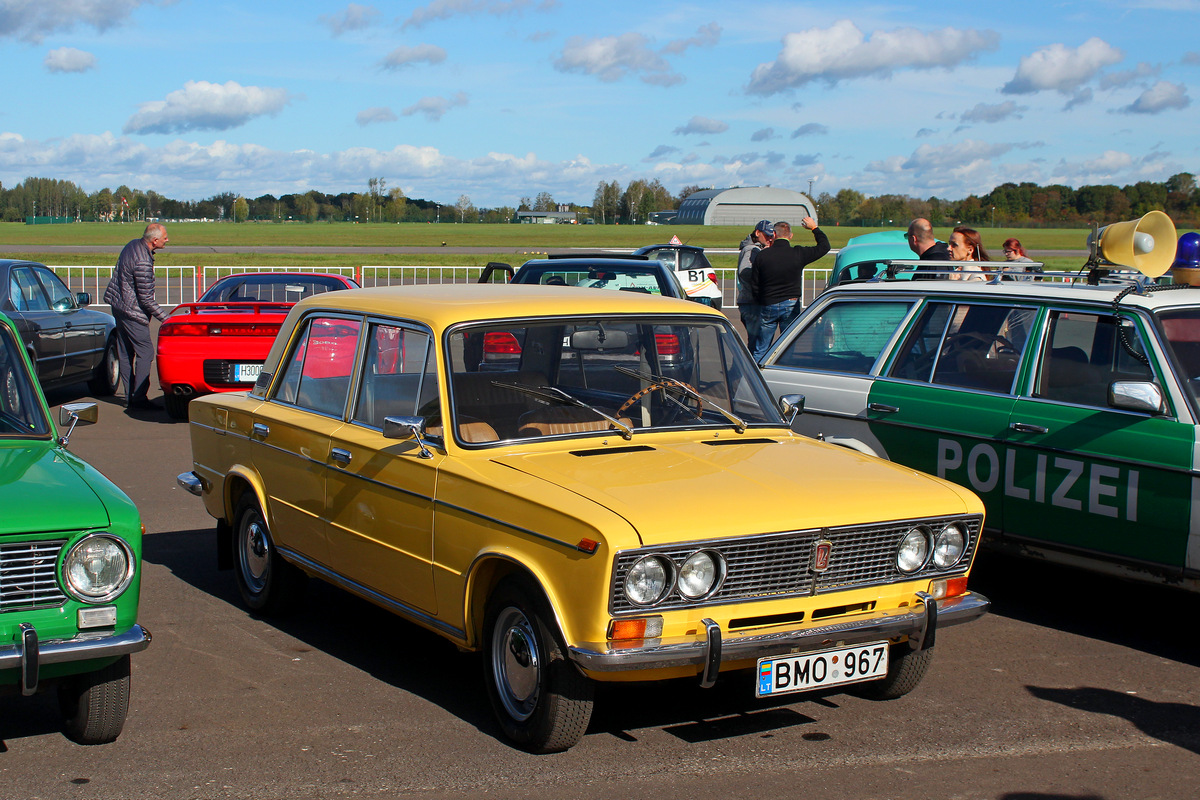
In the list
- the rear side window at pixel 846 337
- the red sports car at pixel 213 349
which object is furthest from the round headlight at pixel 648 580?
the red sports car at pixel 213 349

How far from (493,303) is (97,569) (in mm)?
1936

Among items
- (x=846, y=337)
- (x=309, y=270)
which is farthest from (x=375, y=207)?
(x=846, y=337)

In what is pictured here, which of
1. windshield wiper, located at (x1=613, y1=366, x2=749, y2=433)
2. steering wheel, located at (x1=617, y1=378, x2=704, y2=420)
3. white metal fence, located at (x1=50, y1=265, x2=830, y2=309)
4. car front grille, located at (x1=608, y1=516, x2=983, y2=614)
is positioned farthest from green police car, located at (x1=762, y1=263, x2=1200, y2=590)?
white metal fence, located at (x1=50, y1=265, x2=830, y2=309)

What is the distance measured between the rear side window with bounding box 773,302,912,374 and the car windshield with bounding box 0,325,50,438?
4442 millimetres

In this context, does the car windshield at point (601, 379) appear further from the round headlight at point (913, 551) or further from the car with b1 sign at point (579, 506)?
the round headlight at point (913, 551)

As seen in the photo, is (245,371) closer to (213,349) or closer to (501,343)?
(213,349)

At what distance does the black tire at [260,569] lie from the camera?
19.3ft

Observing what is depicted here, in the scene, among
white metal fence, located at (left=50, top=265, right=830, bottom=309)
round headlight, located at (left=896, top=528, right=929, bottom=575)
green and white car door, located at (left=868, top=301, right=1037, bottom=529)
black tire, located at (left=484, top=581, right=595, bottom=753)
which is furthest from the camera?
white metal fence, located at (left=50, top=265, right=830, bottom=309)

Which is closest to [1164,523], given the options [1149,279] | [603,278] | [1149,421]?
[1149,421]

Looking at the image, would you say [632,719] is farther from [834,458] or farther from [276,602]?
[276,602]

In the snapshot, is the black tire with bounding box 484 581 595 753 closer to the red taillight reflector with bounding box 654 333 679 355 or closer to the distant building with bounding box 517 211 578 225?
the red taillight reflector with bounding box 654 333 679 355

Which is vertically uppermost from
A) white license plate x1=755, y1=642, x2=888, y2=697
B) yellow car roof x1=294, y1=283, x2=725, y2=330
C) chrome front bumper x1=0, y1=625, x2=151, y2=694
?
yellow car roof x1=294, y1=283, x2=725, y2=330

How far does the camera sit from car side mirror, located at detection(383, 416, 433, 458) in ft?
15.1

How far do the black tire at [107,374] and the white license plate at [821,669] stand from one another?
1209cm
